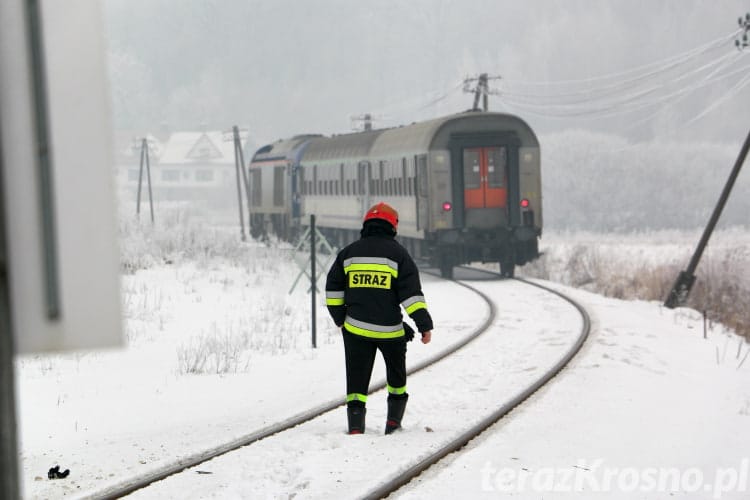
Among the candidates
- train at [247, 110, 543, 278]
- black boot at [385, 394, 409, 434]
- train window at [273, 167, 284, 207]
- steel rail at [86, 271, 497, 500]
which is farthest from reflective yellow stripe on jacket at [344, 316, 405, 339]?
train window at [273, 167, 284, 207]

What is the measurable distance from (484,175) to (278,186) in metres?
13.5

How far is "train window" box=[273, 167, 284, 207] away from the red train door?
41.7ft

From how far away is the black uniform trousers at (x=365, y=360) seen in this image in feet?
24.4

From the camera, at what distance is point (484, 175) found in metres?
21.7

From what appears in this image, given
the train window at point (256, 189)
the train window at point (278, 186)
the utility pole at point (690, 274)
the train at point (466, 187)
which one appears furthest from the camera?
the train window at point (256, 189)

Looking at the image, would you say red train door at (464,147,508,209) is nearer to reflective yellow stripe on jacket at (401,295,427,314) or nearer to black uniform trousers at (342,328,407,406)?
black uniform trousers at (342,328,407,406)

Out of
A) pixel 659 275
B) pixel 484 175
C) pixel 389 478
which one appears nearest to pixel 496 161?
pixel 484 175

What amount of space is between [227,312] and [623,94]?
7240cm

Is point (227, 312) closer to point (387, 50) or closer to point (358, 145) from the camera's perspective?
point (358, 145)

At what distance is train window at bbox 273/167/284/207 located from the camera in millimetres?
33750

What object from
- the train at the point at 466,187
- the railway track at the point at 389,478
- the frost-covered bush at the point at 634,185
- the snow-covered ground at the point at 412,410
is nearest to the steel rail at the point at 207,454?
the railway track at the point at 389,478

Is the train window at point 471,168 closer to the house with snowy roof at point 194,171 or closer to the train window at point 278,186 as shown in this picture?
the train window at point 278,186
